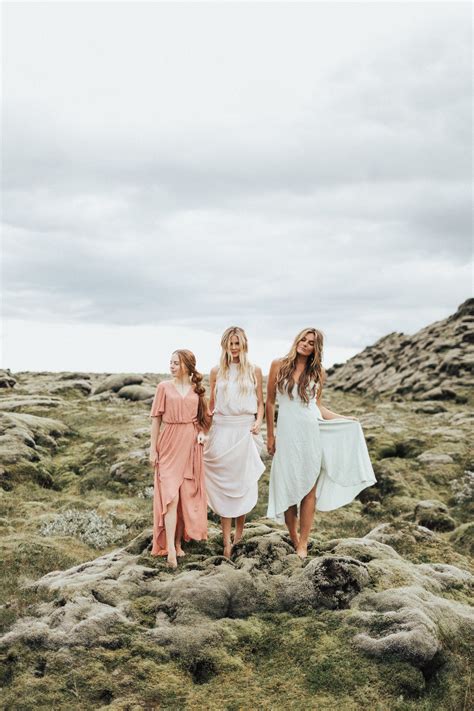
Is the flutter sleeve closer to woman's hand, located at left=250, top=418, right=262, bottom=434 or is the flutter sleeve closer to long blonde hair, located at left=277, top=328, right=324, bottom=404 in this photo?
woman's hand, located at left=250, top=418, right=262, bottom=434

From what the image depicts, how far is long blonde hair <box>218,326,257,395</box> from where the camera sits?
10.8m

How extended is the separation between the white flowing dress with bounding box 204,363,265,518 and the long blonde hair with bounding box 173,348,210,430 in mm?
190

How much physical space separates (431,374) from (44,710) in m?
48.8

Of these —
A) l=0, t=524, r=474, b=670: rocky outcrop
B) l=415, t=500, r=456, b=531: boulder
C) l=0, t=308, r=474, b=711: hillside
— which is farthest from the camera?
l=415, t=500, r=456, b=531: boulder

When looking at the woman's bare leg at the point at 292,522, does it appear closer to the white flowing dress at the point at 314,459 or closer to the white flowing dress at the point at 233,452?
the white flowing dress at the point at 314,459

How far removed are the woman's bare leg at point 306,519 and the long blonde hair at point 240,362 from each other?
87.5 inches

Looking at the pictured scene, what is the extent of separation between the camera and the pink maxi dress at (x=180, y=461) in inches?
427

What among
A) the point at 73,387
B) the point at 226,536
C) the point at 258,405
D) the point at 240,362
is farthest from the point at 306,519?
the point at 73,387

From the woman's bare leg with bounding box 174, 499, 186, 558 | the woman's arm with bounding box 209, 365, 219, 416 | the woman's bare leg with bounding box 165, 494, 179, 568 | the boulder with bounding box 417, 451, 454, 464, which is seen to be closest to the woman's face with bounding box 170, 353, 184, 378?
the woman's arm with bounding box 209, 365, 219, 416

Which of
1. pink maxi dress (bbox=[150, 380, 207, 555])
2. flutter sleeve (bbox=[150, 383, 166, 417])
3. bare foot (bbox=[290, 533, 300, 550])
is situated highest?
flutter sleeve (bbox=[150, 383, 166, 417])

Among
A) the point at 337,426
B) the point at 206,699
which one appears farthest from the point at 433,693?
the point at 337,426

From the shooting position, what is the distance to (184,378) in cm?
1102

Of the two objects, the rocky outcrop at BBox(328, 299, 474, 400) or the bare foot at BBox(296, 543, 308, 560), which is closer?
the bare foot at BBox(296, 543, 308, 560)

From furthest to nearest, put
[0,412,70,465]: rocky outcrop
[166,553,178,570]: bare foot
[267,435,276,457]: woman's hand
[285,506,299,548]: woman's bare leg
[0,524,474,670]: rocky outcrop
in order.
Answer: [0,412,70,465]: rocky outcrop → [267,435,276,457]: woman's hand → [285,506,299,548]: woman's bare leg → [166,553,178,570]: bare foot → [0,524,474,670]: rocky outcrop
